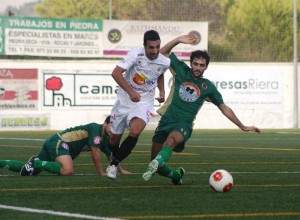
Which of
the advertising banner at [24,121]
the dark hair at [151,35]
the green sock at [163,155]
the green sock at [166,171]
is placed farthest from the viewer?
the advertising banner at [24,121]

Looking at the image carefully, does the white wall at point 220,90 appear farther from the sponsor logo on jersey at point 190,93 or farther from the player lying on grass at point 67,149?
the sponsor logo on jersey at point 190,93

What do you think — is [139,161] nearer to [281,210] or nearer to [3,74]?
[281,210]

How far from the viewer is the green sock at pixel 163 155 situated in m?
11.8

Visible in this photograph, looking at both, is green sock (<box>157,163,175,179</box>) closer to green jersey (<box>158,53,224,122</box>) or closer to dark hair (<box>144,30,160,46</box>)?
green jersey (<box>158,53,224,122</box>)

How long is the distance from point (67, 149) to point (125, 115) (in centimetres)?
96

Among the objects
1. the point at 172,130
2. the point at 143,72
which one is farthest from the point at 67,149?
the point at 172,130

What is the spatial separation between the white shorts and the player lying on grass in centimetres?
13

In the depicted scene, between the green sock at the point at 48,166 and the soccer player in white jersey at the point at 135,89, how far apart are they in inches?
32.4

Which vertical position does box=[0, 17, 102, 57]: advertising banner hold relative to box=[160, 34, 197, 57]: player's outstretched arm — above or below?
above

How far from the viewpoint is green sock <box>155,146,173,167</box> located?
11844 millimetres

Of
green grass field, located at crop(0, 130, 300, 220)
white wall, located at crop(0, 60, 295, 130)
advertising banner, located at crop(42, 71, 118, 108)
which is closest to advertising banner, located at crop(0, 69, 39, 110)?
white wall, located at crop(0, 60, 295, 130)

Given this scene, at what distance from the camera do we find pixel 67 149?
1398cm

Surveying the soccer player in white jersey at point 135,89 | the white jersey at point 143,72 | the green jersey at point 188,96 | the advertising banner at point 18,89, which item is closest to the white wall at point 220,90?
the advertising banner at point 18,89

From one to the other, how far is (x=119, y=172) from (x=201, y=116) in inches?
958
